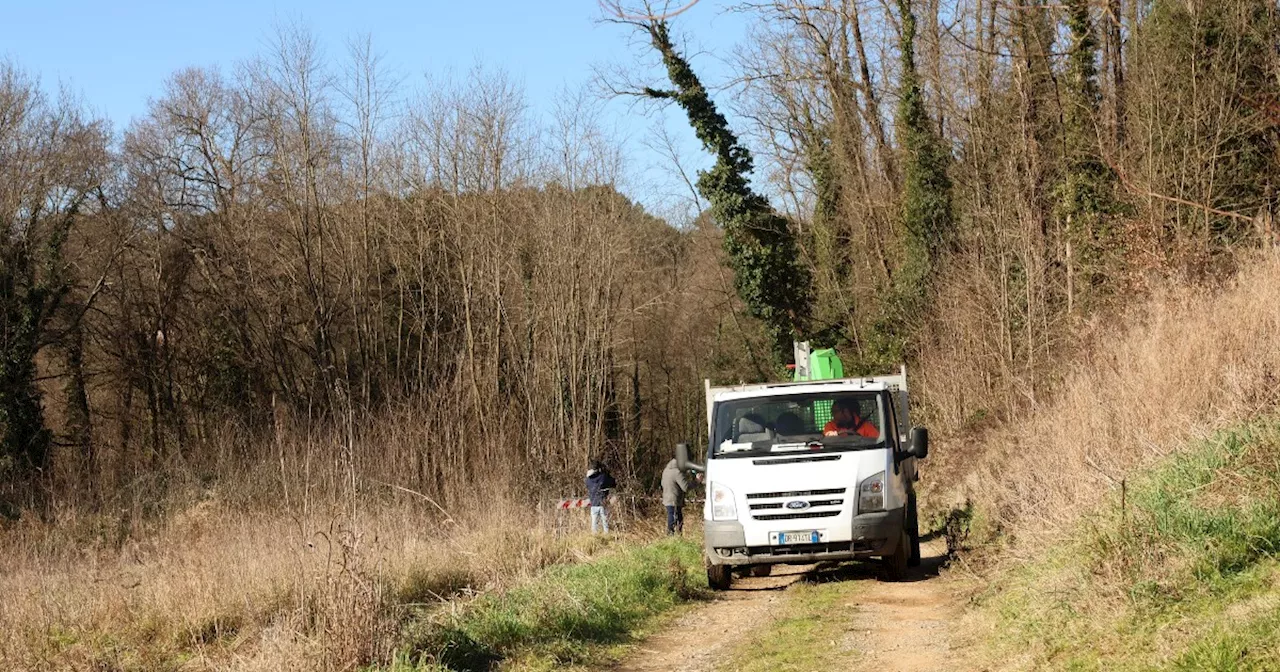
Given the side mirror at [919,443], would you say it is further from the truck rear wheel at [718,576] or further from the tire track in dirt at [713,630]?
the truck rear wheel at [718,576]

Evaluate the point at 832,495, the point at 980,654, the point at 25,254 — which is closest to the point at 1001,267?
the point at 832,495

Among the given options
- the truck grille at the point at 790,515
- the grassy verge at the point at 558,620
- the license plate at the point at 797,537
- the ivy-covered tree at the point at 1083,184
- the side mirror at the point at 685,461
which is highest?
the ivy-covered tree at the point at 1083,184

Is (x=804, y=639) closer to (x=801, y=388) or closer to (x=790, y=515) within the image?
(x=790, y=515)

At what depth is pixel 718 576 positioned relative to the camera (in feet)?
44.5

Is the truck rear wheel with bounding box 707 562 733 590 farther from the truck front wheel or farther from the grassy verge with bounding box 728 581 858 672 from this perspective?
the truck front wheel

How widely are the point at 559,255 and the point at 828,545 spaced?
71.2 feet

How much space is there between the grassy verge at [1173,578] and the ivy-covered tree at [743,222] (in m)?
24.1

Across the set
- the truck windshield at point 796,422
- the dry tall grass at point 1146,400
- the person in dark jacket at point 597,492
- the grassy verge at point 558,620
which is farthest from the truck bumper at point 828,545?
the person in dark jacket at point 597,492

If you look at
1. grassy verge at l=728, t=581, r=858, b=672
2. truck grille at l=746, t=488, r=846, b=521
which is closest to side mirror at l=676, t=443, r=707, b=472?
truck grille at l=746, t=488, r=846, b=521

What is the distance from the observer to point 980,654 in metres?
8.80

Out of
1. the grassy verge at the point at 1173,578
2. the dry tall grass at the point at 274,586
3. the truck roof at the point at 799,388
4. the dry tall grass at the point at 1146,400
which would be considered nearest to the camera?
the grassy verge at the point at 1173,578

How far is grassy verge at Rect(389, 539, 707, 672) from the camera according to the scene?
9.28m

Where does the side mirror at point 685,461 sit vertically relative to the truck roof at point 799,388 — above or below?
below

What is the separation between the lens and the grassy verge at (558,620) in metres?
9.28
